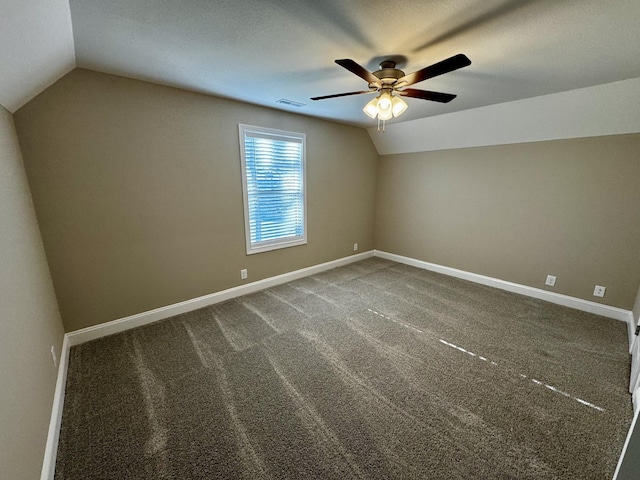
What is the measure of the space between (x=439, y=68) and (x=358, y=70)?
468mm

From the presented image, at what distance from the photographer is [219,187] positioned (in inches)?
115

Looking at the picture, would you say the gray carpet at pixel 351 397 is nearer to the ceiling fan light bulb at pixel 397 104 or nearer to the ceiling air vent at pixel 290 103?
the ceiling fan light bulb at pixel 397 104

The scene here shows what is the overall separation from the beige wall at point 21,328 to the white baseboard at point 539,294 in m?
4.33

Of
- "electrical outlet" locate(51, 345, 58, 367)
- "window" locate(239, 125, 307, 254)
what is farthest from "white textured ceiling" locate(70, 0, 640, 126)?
"electrical outlet" locate(51, 345, 58, 367)

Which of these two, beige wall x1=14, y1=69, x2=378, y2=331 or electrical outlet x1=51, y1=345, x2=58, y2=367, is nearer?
electrical outlet x1=51, y1=345, x2=58, y2=367

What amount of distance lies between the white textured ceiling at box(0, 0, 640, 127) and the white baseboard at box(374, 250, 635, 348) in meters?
2.32

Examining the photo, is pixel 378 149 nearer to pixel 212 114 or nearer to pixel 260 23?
pixel 212 114

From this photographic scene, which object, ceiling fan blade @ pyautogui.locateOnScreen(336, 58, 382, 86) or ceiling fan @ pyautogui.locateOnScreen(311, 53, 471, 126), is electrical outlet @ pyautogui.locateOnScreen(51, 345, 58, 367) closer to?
ceiling fan blade @ pyautogui.locateOnScreen(336, 58, 382, 86)

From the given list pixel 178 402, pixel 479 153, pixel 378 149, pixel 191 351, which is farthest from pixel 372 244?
pixel 178 402

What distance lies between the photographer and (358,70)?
1.58 m

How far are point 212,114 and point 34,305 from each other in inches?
86.6

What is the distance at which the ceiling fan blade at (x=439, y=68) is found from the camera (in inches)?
52.1

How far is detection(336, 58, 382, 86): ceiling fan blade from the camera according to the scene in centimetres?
144

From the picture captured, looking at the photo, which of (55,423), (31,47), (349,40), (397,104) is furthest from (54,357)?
(397,104)
